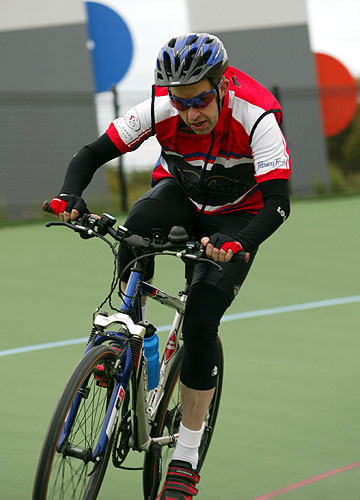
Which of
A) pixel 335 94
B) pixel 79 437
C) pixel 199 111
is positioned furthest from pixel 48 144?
pixel 79 437

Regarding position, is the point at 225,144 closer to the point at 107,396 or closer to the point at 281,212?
the point at 281,212

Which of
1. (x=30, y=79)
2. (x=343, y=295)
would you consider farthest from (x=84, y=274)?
(x=30, y=79)

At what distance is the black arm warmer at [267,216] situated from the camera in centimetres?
395

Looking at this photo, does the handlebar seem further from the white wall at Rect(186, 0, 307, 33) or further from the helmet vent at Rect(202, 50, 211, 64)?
the white wall at Rect(186, 0, 307, 33)

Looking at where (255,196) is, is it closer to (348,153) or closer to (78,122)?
(78,122)

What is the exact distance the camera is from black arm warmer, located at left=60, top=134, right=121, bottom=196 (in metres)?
4.21

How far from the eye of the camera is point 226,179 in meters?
4.39

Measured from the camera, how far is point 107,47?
17.8 metres

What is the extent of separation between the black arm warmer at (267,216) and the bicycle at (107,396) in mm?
231

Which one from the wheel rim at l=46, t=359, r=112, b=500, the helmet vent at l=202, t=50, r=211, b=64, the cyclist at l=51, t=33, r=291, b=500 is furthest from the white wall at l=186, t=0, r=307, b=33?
the wheel rim at l=46, t=359, r=112, b=500

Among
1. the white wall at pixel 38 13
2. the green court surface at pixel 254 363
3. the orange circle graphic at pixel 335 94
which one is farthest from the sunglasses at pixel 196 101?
the orange circle graphic at pixel 335 94

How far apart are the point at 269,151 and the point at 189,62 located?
19.9 inches

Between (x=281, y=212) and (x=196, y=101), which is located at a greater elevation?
(x=196, y=101)

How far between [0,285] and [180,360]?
5456mm
